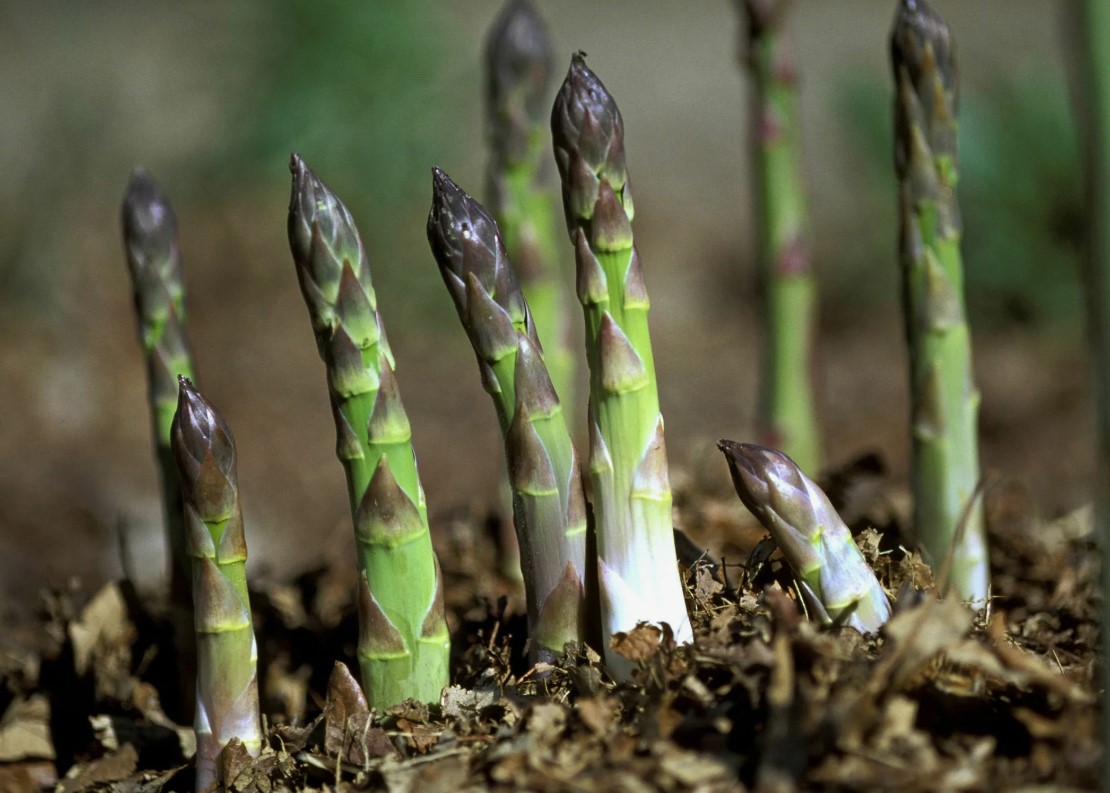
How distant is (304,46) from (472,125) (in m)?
1.93

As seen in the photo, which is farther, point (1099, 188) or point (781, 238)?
point (781, 238)

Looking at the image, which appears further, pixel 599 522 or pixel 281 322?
pixel 281 322

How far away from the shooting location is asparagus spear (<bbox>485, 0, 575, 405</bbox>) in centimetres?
268

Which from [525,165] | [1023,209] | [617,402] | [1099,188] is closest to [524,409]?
[617,402]

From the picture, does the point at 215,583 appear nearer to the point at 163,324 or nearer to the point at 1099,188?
the point at 163,324

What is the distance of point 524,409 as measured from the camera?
1541mm

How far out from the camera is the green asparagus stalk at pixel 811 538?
1.53m

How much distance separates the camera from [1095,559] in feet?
7.89

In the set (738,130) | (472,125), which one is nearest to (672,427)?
(472,125)

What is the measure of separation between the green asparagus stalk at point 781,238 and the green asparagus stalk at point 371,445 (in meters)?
1.41

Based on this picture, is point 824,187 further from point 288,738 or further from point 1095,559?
point 288,738

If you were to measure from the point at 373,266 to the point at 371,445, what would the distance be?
4585mm

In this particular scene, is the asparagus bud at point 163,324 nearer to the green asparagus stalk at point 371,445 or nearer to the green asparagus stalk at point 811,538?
the green asparagus stalk at point 371,445

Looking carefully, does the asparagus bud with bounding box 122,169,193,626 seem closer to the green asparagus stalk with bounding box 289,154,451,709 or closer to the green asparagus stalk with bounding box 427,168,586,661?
the green asparagus stalk with bounding box 289,154,451,709
